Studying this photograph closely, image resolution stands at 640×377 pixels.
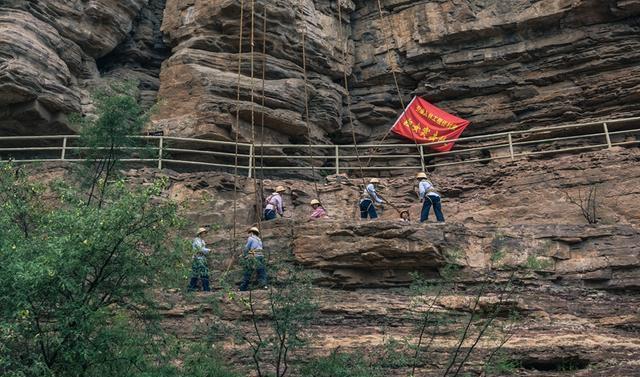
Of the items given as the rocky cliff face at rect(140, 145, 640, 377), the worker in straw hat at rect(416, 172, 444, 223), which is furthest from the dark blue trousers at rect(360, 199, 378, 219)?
the rocky cliff face at rect(140, 145, 640, 377)

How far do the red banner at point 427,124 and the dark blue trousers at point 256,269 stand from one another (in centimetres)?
1023

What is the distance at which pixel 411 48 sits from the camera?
22.7 meters

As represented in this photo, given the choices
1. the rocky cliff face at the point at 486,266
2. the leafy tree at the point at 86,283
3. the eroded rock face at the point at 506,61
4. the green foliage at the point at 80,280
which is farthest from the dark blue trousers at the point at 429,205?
the eroded rock face at the point at 506,61

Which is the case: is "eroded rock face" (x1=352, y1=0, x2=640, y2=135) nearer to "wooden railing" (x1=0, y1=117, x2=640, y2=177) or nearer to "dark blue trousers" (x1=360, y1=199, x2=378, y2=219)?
"wooden railing" (x1=0, y1=117, x2=640, y2=177)

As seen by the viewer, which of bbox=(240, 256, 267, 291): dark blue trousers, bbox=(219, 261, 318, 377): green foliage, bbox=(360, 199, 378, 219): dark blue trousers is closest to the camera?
bbox=(219, 261, 318, 377): green foliage

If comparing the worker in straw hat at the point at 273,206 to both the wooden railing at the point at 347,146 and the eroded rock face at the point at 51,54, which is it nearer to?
the wooden railing at the point at 347,146

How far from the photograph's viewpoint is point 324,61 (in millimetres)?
22375

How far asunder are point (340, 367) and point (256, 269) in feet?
6.41

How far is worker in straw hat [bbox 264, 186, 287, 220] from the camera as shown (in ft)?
50.0

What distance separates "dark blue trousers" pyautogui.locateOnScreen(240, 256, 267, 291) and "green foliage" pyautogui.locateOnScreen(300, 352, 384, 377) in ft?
4.70

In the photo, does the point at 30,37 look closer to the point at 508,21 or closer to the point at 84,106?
the point at 84,106

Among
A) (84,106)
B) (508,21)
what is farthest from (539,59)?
(84,106)

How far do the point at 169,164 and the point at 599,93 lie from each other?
37.4ft

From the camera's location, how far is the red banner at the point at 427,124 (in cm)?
2064
